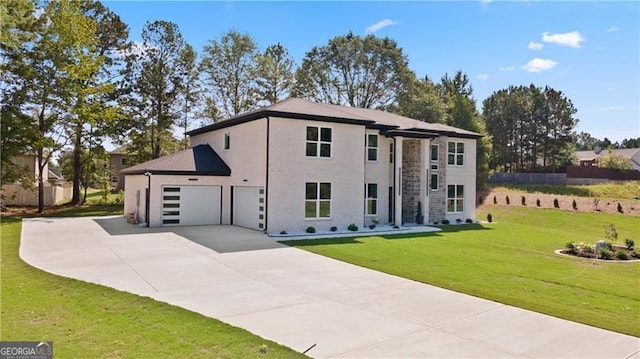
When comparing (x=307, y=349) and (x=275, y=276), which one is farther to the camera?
(x=275, y=276)

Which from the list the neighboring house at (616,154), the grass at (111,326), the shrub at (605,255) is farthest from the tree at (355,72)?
the grass at (111,326)

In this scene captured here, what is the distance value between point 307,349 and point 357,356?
0.71 m

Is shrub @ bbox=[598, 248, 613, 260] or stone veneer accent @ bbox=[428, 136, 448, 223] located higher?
stone veneer accent @ bbox=[428, 136, 448, 223]

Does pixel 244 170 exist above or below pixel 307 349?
above

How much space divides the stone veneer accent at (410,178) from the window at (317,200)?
6279 mm

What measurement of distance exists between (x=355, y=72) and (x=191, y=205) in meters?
29.0

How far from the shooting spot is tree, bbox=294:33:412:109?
43688 millimetres

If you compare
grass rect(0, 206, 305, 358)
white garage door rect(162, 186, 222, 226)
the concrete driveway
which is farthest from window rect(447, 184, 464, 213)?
grass rect(0, 206, 305, 358)

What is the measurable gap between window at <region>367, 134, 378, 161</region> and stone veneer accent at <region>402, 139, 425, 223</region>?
9.18ft

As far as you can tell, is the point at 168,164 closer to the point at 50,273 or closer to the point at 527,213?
the point at 50,273

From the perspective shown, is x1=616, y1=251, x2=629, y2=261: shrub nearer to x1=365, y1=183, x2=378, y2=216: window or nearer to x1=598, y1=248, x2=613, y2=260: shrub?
x1=598, y1=248, x2=613, y2=260: shrub

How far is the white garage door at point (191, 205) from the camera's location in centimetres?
2011

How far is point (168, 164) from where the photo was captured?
20.6 meters

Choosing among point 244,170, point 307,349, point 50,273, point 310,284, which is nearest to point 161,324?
point 307,349
